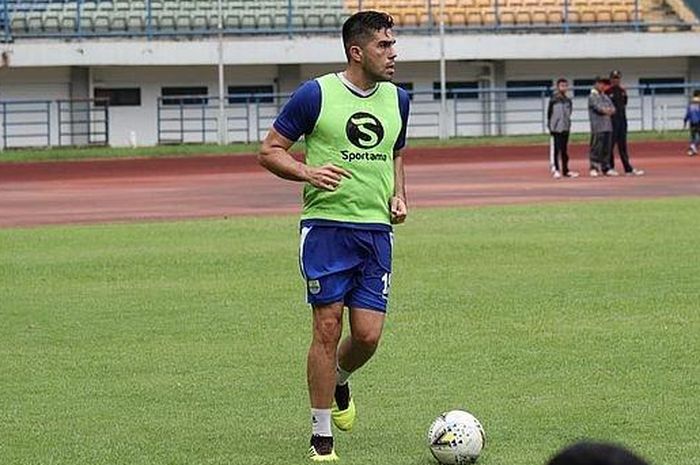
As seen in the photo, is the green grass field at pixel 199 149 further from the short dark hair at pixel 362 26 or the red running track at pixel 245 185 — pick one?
the short dark hair at pixel 362 26

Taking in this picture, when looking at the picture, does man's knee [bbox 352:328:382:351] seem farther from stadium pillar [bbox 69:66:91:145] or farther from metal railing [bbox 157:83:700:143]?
stadium pillar [bbox 69:66:91:145]

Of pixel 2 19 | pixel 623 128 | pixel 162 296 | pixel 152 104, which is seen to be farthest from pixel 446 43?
pixel 162 296

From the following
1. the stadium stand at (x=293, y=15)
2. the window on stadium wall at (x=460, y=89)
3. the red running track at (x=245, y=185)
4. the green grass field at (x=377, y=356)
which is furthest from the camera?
the window on stadium wall at (x=460, y=89)

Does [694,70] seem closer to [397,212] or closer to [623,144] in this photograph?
[623,144]

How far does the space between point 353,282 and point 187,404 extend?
7.35 feet

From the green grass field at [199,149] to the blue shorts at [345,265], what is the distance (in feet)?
122

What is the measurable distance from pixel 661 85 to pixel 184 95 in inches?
659

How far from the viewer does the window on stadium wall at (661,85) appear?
62.3 m

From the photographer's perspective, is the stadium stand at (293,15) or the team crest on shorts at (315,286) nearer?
the team crest on shorts at (315,286)

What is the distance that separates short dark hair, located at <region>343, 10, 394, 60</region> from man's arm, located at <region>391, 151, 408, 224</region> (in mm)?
677

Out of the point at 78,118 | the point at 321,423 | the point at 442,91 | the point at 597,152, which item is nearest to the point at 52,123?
the point at 78,118

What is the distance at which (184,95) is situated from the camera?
60.4 meters

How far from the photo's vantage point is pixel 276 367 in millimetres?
12148

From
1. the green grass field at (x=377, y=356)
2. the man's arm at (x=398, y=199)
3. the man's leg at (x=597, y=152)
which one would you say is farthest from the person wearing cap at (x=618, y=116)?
the man's arm at (x=398, y=199)
